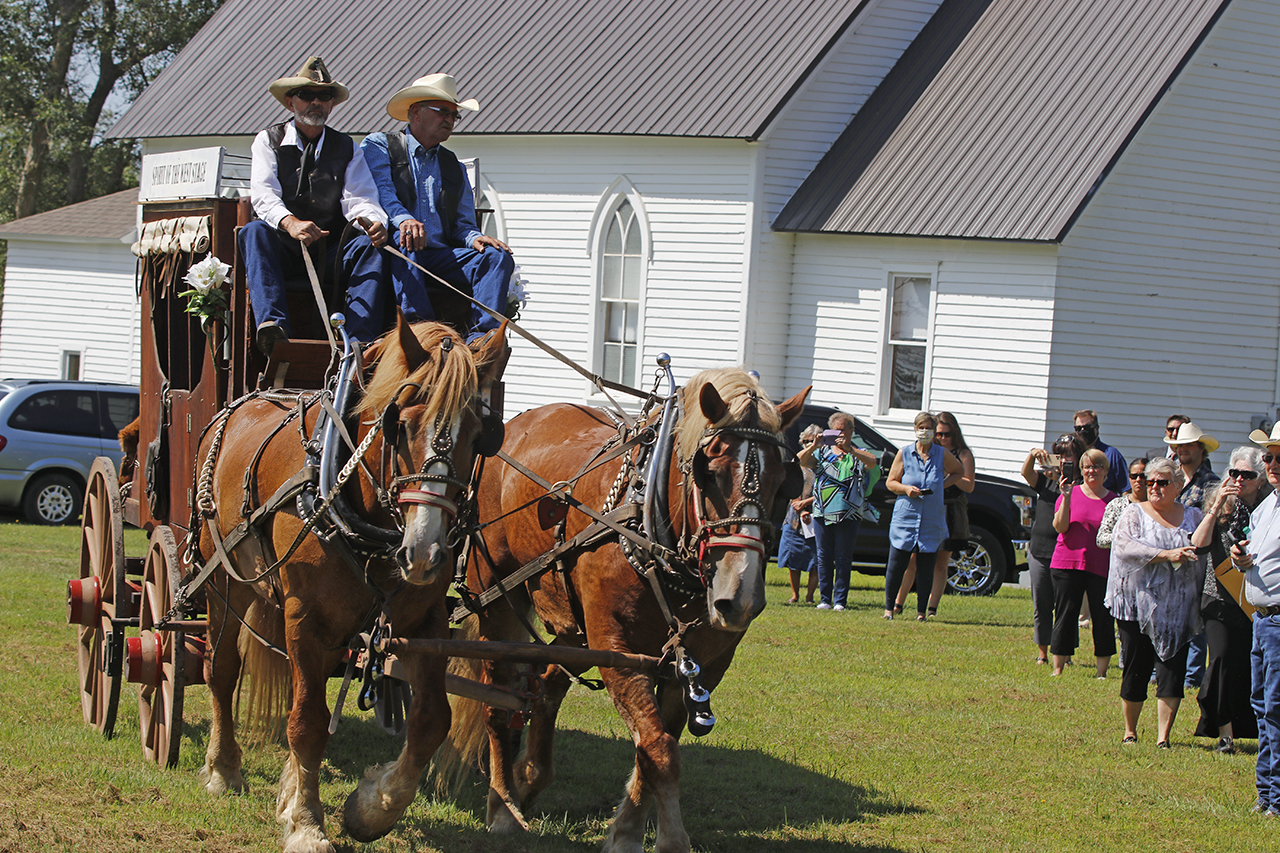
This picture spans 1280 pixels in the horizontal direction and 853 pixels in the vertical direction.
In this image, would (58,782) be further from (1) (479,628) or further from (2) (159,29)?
(2) (159,29)

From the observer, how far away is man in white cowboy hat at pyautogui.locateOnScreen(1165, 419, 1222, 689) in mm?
10000

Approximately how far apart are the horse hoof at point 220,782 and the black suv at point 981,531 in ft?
33.5

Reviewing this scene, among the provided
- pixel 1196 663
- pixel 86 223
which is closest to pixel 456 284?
pixel 1196 663

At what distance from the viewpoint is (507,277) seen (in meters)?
6.73

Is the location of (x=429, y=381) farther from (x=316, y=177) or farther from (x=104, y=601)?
(x=104, y=601)

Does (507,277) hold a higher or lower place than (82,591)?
higher

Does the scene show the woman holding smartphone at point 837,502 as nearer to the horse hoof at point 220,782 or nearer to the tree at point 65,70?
the horse hoof at point 220,782

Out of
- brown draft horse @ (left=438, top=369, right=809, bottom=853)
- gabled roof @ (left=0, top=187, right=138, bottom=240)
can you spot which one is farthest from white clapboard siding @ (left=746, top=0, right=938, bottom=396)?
gabled roof @ (left=0, top=187, right=138, bottom=240)

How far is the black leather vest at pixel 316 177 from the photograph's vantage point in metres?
6.84

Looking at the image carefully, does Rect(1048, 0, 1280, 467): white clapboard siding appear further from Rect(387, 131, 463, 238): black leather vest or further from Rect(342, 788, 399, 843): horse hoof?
Rect(342, 788, 399, 843): horse hoof

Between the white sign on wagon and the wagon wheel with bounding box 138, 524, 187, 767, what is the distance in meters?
1.81

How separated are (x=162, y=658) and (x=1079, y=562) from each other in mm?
7120

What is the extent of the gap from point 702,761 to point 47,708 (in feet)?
12.7

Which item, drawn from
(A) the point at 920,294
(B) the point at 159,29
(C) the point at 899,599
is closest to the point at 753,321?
(A) the point at 920,294
